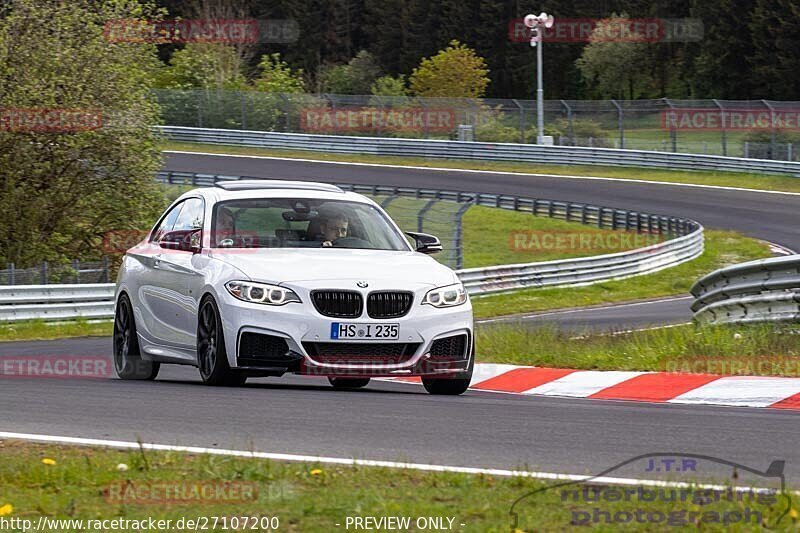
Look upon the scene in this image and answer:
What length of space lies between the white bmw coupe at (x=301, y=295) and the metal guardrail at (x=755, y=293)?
3.94 metres

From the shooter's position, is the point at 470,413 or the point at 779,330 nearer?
the point at 470,413

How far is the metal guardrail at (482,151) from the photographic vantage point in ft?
171

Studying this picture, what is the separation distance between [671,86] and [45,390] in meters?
94.2

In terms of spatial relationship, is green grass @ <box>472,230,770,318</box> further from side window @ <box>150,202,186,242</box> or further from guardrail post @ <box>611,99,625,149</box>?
guardrail post @ <box>611,99,625,149</box>

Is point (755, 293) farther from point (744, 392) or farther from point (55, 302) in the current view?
point (55, 302)

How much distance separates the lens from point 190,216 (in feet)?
38.4

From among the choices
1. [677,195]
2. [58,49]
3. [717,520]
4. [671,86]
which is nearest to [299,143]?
[677,195]

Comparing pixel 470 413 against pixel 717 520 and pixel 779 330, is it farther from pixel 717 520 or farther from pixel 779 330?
pixel 779 330

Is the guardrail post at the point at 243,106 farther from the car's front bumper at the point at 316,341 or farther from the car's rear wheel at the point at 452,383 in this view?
the car's front bumper at the point at 316,341

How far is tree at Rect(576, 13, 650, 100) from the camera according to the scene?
316 ft

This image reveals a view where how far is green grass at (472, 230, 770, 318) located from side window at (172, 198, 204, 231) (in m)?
15.9

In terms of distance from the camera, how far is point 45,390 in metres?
10.4

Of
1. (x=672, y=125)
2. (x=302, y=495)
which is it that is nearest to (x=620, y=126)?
(x=672, y=125)

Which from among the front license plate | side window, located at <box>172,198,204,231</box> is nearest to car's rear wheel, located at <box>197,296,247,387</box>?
the front license plate
